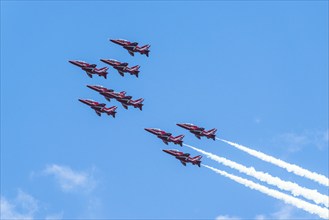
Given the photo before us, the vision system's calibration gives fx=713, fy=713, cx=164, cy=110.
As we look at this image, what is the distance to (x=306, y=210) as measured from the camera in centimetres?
19950

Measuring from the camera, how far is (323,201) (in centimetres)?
19850

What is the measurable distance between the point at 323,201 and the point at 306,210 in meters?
5.34
